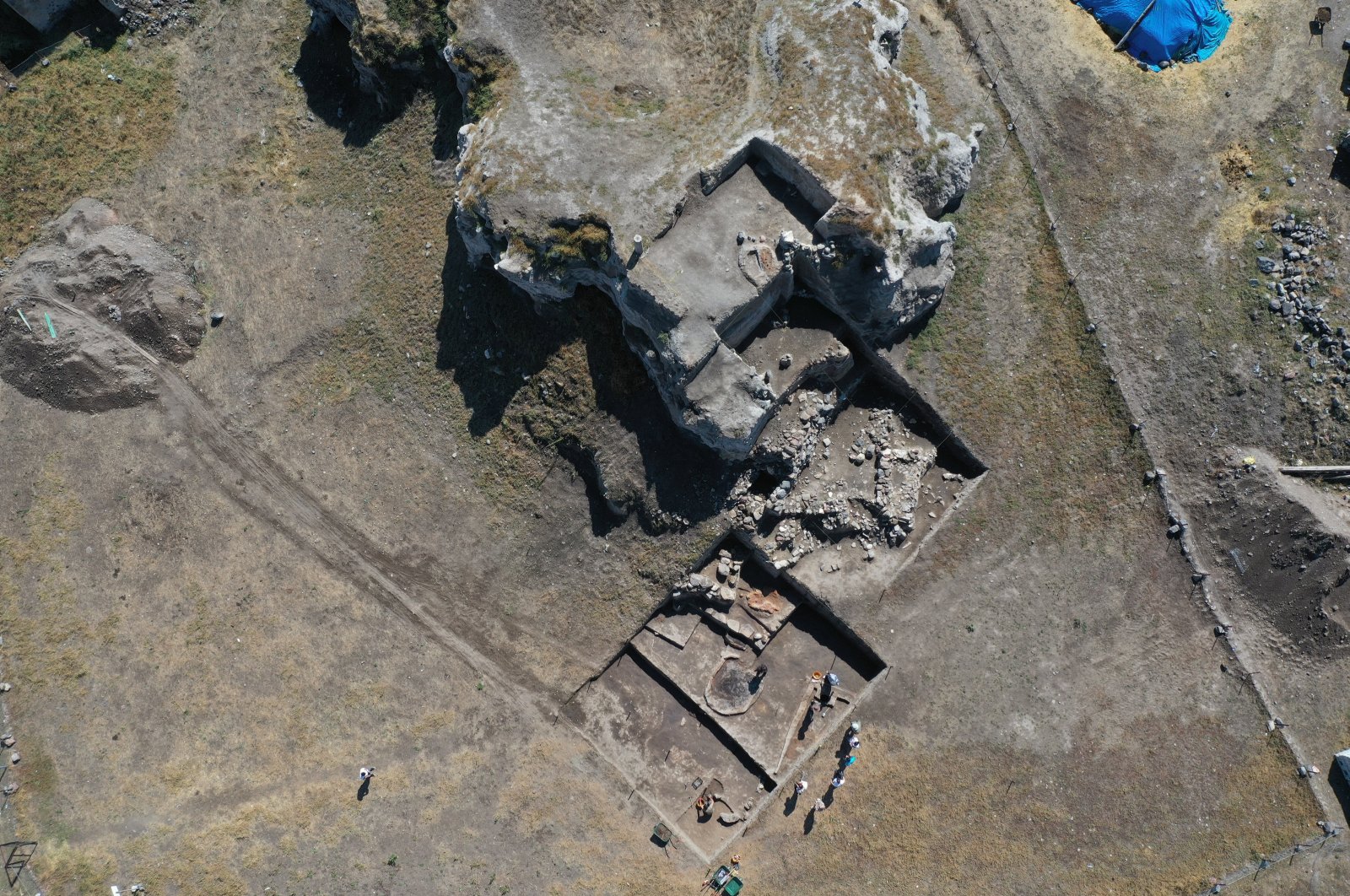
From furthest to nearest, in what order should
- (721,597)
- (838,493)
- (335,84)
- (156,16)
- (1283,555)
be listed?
1. (156,16)
2. (335,84)
3. (721,597)
4. (838,493)
5. (1283,555)

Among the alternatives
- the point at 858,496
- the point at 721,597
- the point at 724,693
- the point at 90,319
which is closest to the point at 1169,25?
the point at 858,496

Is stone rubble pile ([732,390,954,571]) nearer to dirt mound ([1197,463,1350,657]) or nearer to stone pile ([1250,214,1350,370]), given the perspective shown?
dirt mound ([1197,463,1350,657])

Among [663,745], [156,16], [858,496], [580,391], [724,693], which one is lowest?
[663,745]

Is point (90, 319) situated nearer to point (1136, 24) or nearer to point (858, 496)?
point (858, 496)

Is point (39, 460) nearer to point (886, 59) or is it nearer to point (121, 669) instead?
point (121, 669)

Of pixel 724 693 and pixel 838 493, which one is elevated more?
pixel 838 493

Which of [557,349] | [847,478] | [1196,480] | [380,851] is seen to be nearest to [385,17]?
[557,349]

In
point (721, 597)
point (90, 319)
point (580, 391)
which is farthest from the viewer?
point (90, 319)
